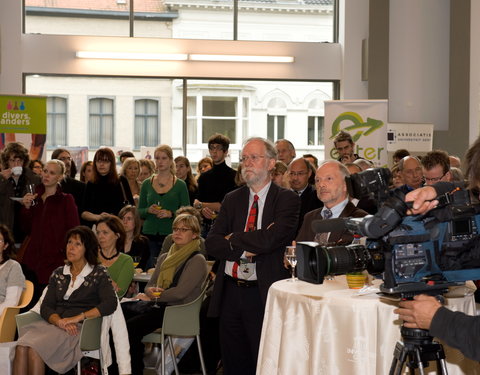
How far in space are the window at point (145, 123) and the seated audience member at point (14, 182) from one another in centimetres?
453

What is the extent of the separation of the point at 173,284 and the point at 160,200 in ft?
5.84

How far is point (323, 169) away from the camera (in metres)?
4.16

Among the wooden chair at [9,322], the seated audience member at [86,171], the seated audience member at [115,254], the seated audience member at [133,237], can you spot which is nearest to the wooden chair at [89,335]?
the wooden chair at [9,322]

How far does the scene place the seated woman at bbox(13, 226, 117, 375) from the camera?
5.14 m

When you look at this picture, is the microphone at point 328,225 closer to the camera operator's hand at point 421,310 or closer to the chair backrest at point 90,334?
the camera operator's hand at point 421,310

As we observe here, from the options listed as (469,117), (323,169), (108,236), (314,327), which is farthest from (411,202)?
(469,117)

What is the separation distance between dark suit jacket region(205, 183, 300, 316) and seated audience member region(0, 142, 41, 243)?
10.8ft

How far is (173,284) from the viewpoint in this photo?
18.6 ft

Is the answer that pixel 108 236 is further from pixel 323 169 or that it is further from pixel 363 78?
pixel 363 78

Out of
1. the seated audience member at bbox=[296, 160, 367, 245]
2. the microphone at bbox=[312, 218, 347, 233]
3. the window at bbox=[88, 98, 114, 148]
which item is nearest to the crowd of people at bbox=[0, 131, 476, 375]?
the seated audience member at bbox=[296, 160, 367, 245]

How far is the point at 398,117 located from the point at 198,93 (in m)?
3.08

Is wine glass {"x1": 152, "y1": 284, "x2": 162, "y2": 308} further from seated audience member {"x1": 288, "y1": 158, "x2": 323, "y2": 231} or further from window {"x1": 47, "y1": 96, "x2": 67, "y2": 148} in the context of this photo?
window {"x1": 47, "y1": 96, "x2": 67, "y2": 148}

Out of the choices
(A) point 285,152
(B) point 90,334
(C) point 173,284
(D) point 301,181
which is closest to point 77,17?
(A) point 285,152

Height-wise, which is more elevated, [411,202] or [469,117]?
[469,117]
